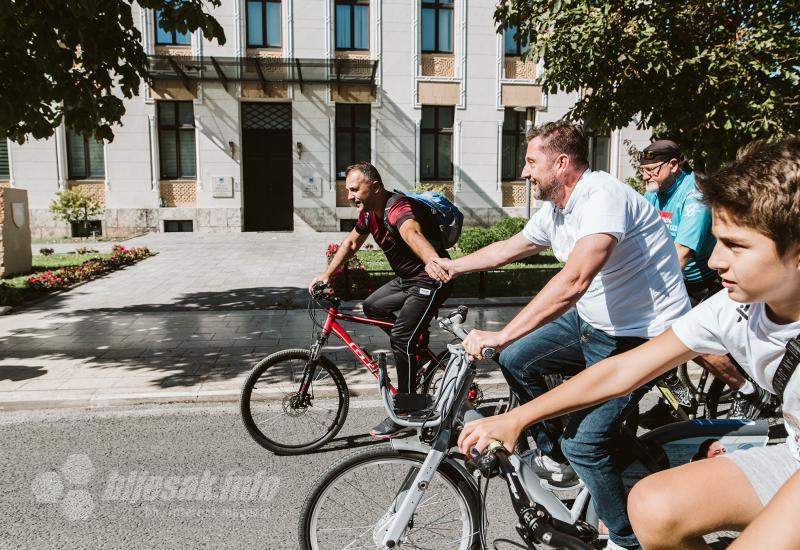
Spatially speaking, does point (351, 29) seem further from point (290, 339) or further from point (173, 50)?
point (290, 339)

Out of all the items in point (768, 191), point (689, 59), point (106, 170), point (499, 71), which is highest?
point (499, 71)

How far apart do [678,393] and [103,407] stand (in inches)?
182

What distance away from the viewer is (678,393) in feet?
13.9

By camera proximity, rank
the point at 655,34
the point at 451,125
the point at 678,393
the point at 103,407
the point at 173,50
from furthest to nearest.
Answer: the point at 451,125 < the point at 173,50 < the point at 655,34 < the point at 103,407 < the point at 678,393

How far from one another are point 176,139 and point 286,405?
1982 centimetres

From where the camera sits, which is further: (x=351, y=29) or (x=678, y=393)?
(x=351, y=29)

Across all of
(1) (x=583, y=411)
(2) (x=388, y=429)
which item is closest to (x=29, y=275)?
(2) (x=388, y=429)

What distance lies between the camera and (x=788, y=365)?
4.97ft

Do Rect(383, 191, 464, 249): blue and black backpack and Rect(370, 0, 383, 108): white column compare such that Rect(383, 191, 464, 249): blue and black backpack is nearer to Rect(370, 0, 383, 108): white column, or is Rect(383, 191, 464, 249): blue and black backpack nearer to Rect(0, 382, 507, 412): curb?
Rect(0, 382, 507, 412): curb

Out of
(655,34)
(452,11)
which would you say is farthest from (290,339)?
(452,11)

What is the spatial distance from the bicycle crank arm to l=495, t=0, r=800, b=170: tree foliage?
6.33 metres

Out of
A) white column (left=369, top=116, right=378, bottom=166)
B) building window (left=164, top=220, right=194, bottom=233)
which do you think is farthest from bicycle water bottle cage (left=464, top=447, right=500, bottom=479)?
building window (left=164, top=220, right=194, bottom=233)

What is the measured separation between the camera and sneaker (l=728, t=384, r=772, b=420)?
371cm

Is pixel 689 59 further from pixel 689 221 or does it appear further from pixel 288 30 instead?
pixel 288 30
